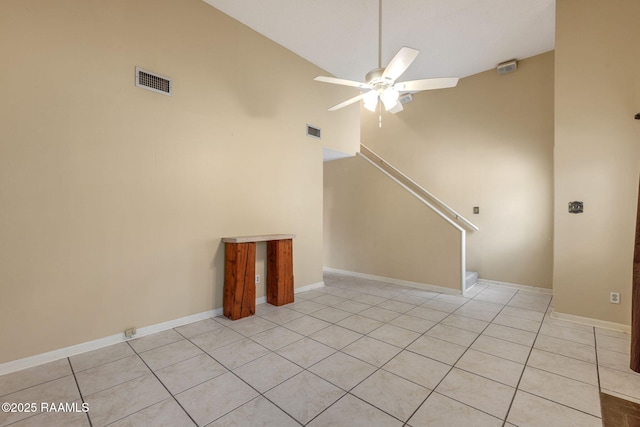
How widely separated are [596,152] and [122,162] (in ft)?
17.0

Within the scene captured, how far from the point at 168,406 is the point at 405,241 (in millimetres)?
4140

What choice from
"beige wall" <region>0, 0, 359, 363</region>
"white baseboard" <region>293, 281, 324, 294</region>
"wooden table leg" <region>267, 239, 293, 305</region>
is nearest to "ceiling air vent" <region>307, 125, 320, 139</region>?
"beige wall" <region>0, 0, 359, 363</region>

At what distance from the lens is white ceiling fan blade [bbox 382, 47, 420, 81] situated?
7.43 feet

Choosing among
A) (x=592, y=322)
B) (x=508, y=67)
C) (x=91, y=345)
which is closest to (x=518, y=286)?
(x=592, y=322)

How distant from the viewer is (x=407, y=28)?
3814 mm

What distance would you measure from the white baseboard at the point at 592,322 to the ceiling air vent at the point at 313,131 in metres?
4.21

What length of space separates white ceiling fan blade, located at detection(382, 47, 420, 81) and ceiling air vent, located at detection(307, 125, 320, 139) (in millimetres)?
2203

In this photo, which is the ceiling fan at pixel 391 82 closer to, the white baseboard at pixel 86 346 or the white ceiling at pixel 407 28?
the white ceiling at pixel 407 28

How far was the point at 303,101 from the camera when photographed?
453 cm

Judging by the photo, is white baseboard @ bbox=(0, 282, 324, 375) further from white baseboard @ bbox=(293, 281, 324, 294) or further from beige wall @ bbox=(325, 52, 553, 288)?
beige wall @ bbox=(325, 52, 553, 288)

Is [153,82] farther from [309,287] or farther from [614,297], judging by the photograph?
[614,297]

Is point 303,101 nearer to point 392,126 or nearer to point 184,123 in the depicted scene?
point 184,123

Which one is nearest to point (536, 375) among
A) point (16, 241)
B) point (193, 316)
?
point (193, 316)

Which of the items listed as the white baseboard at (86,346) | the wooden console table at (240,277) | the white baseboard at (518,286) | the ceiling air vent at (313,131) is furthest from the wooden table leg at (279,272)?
the white baseboard at (518,286)
